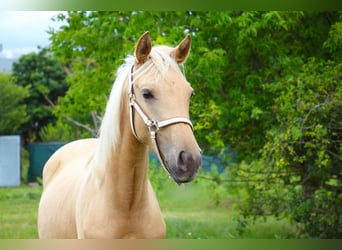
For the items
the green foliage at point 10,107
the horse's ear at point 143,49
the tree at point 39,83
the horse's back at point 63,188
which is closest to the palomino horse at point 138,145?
the horse's ear at point 143,49

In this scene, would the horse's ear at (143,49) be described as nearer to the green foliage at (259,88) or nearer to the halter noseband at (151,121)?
the halter noseband at (151,121)

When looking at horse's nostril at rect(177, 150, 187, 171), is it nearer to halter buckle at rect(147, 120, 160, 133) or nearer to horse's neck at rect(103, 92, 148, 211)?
halter buckle at rect(147, 120, 160, 133)

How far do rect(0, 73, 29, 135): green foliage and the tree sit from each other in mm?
632

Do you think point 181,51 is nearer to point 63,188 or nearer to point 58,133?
point 63,188

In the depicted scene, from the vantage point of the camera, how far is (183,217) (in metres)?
5.79

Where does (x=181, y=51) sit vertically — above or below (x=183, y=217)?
above

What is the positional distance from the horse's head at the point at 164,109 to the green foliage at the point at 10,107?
18.0 feet

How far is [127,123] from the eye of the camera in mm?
2227

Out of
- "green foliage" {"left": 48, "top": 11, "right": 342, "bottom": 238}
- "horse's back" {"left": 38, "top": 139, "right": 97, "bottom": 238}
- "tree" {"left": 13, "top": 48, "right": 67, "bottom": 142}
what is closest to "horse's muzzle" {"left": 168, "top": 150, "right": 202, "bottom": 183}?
"horse's back" {"left": 38, "top": 139, "right": 97, "bottom": 238}

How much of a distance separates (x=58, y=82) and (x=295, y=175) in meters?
4.99

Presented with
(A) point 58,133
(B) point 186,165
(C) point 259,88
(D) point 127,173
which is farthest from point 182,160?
(A) point 58,133

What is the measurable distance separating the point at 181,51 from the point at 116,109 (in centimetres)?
33
